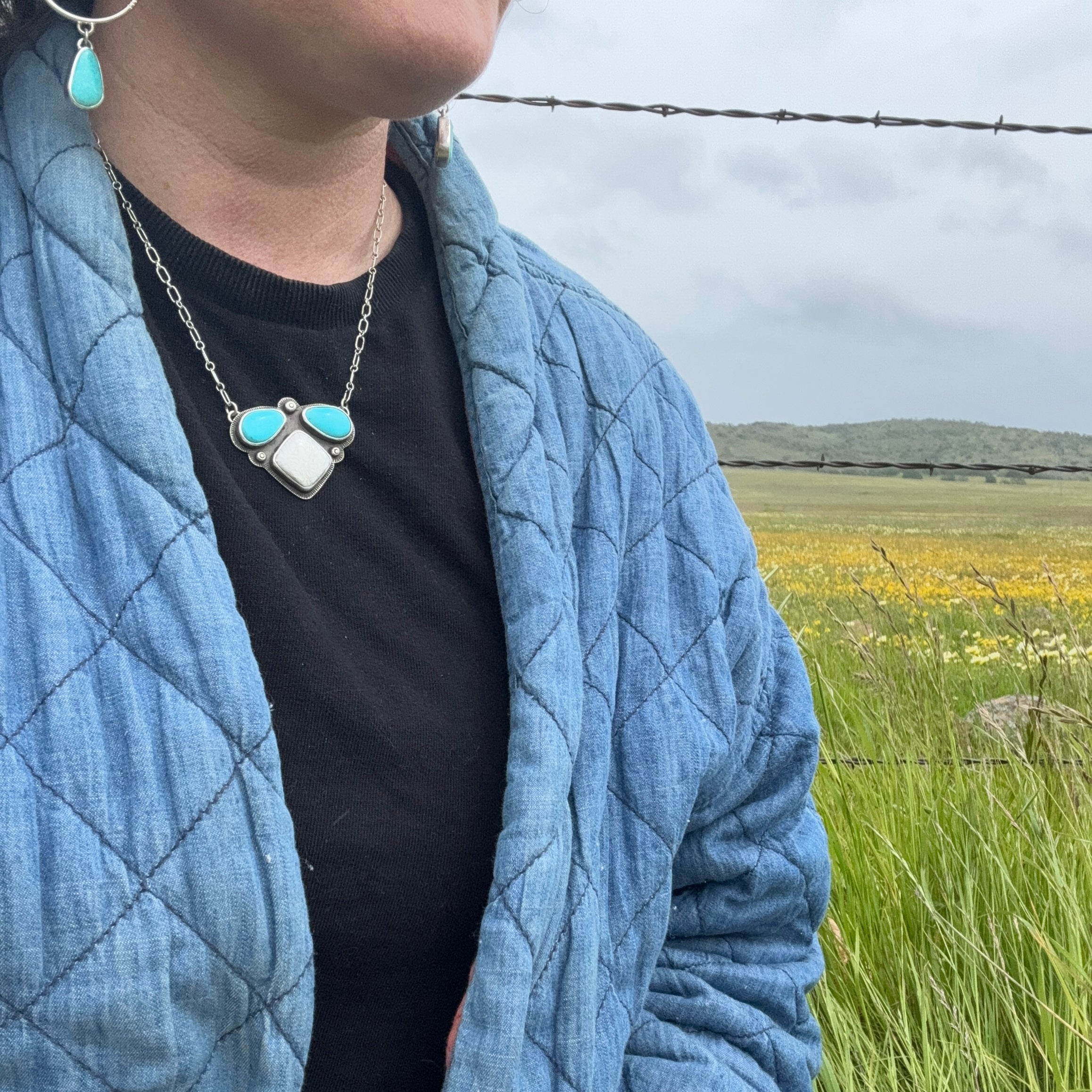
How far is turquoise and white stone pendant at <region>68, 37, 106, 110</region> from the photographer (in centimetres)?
92

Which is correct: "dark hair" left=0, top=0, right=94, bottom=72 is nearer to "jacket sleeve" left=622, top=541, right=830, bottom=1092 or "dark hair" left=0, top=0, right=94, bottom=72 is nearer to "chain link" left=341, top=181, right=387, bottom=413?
"chain link" left=341, top=181, right=387, bottom=413

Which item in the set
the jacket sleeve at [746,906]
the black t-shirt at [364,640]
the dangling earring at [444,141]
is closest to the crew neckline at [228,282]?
the black t-shirt at [364,640]

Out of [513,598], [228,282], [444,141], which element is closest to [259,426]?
[228,282]

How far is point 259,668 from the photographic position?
85 cm

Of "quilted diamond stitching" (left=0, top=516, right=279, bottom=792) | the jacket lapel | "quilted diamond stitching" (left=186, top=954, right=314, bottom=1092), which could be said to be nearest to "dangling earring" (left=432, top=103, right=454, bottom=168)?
the jacket lapel

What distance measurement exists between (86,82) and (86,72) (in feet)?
0.03

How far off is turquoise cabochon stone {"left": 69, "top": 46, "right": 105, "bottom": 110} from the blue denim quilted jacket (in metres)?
0.03

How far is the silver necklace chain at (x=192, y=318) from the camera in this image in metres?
0.94

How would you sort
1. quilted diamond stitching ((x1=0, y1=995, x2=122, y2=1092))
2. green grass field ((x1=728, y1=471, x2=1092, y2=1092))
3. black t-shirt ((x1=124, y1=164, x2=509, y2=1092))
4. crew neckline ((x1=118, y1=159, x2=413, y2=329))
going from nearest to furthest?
1. quilted diamond stitching ((x1=0, y1=995, x2=122, y2=1092))
2. black t-shirt ((x1=124, y1=164, x2=509, y2=1092))
3. crew neckline ((x1=118, y1=159, x2=413, y2=329))
4. green grass field ((x1=728, y1=471, x2=1092, y2=1092))

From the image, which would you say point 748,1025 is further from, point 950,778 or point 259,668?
point 950,778

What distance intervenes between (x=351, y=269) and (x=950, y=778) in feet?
5.87

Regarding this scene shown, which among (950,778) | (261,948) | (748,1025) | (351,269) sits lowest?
(748,1025)

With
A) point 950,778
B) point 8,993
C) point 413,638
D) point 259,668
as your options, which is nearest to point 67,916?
point 8,993

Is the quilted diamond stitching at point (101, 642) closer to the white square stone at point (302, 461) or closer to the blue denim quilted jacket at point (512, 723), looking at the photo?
the blue denim quilted jacket at point (512, 723)
